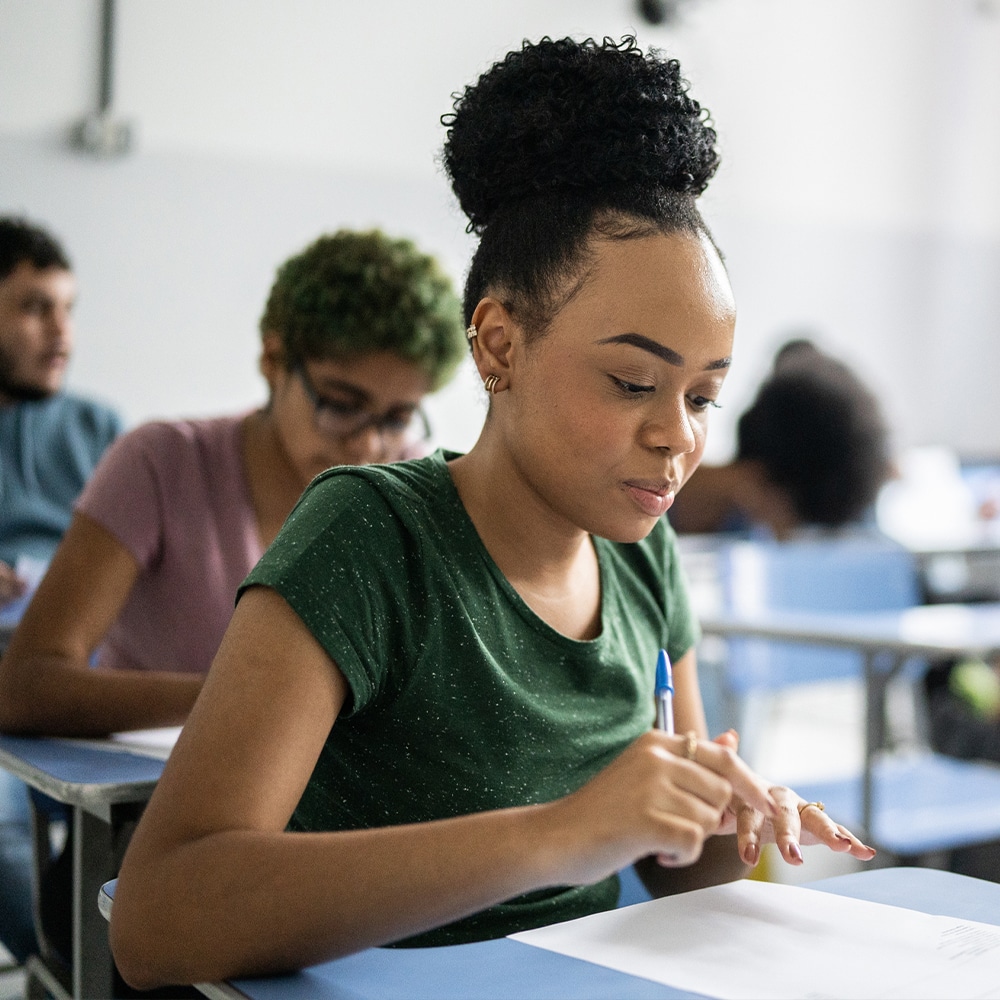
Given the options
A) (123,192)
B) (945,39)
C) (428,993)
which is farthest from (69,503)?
(945,39)

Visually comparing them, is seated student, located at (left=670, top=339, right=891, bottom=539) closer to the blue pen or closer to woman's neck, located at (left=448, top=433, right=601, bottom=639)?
woman's neck, located at (left=448, top=433, right=601, bottom=639)

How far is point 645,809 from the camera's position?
774 millimetres

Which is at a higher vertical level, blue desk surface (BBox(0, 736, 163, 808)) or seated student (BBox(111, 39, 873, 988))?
seated student (BBox(111, 39, 873, 988))

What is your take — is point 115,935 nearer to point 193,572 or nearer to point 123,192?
point 193,572

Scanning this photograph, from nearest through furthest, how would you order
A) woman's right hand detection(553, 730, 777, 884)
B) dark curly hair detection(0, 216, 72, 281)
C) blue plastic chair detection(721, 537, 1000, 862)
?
woman's right hand detection(553, 730, 777, 884), blue plastic chair detection(721, 537, 1000, 862), dark curly hair detection(0, 216, 72, 281)

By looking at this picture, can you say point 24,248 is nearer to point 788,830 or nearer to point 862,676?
point 862,676

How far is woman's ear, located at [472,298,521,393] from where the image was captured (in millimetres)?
1067

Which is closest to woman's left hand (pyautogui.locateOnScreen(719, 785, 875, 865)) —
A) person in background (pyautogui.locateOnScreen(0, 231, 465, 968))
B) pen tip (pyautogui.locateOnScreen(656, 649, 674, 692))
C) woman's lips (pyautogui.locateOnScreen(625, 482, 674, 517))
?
pen tip (pyautogui.locateOnScreen(656, 649, 674, 692))

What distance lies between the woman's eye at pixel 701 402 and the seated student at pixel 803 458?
191 cm

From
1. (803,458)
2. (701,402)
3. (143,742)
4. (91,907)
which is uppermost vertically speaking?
(701,402)

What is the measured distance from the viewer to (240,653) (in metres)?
0.87

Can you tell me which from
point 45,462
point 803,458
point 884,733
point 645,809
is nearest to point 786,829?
point 645,809

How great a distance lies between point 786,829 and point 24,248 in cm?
280

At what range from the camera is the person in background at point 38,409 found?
3193mm
